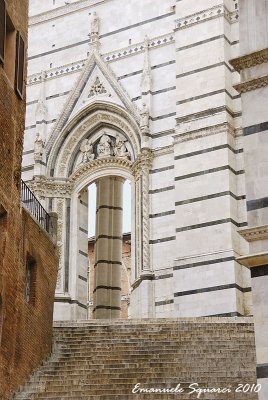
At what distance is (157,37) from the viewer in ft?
74.8

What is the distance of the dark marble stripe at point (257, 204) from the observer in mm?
11019

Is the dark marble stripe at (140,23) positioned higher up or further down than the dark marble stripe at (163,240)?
higher up

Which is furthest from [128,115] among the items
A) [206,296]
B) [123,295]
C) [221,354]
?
[123,295]

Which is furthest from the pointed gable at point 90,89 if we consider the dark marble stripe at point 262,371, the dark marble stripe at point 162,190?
the dark marble stripe at point 262,371

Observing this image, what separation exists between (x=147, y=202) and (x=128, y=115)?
261 centimetres

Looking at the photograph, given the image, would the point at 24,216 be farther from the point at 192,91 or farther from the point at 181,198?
the point at 192,91

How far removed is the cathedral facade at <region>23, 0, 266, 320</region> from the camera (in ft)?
65.3

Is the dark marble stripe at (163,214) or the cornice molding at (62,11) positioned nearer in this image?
the dark marble stripe at (163,214)

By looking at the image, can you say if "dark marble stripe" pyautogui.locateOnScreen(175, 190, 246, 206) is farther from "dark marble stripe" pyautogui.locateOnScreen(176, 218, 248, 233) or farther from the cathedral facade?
"dark marble stripe" pyautogui.locateOnScreen(176, 218, 248, 233)

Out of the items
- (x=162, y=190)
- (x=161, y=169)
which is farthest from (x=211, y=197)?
(x=161, y=169)

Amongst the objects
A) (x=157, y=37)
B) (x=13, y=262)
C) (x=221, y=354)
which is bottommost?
(x=221, y=354)

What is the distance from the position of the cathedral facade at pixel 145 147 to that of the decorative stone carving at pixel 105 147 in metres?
0.03

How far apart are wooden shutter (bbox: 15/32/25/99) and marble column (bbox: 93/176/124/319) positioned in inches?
323

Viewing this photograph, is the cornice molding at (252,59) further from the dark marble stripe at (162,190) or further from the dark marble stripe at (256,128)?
the dark marble stripe at (162,190)
